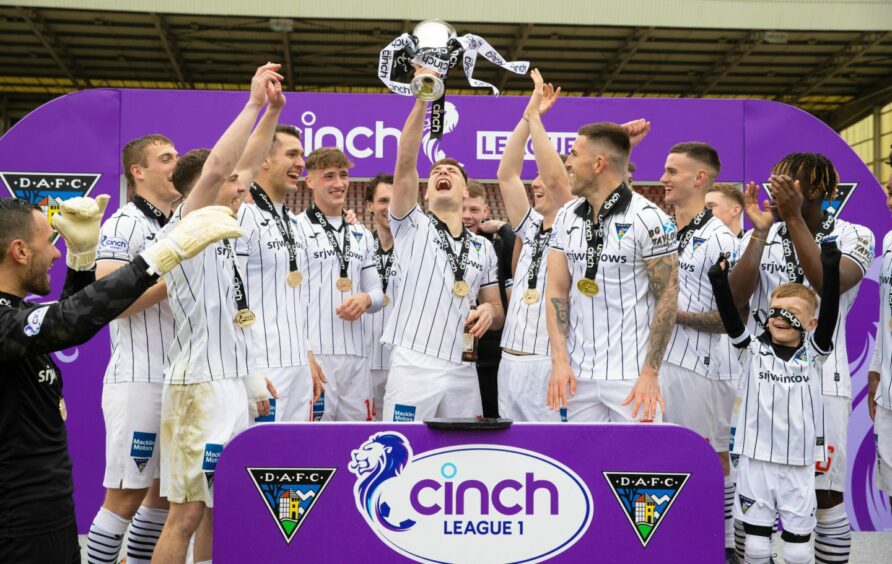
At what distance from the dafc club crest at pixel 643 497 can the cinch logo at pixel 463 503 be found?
0.10 metres

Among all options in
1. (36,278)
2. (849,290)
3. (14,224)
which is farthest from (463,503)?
(849,290)

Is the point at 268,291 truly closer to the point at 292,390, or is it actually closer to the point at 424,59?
the point at 292,390

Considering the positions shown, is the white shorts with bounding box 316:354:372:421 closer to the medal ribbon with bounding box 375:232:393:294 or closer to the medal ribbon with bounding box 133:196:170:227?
the medal ribbon with bounding box 375:232:393:294

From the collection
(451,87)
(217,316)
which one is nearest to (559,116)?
(217,316)

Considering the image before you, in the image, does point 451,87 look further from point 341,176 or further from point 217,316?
point 217,316

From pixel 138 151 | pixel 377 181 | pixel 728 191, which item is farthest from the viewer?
pixel 377 181

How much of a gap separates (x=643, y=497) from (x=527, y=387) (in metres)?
1.60

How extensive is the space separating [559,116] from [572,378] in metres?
2.88

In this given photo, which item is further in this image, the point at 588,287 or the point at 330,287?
the point at 330,287

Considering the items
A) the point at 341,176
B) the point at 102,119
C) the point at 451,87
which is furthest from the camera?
the point at 451,87

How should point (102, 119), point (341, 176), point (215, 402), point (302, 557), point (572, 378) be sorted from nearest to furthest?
point (302, 557) → point (215, 402) → point (572, 378) → point (341, 176) → point (102, 119)

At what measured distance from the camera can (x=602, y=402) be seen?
373 centimetres

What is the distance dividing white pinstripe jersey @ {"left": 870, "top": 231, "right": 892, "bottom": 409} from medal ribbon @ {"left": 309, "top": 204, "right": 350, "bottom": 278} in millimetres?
2669

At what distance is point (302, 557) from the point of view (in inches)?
109
